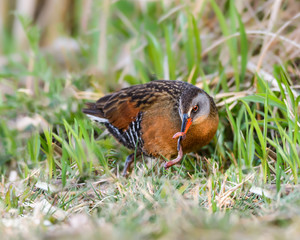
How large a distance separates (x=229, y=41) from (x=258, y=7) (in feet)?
2.71

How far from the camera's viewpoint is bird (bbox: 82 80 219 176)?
3164 millimetres

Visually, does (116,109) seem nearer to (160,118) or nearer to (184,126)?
(160,118)

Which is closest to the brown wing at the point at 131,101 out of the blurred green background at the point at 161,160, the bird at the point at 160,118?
the bird at the point at 160,118

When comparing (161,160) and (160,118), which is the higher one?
(160,118)

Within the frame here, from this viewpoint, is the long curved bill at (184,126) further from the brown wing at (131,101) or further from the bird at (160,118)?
the brown wing at (131,101)

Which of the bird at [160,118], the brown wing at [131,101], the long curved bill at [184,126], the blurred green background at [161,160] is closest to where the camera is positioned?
the blurred green background at [161,160]

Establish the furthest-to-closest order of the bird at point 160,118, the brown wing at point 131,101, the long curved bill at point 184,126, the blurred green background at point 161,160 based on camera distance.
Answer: the brown wing at point 131,101 → the bird at point 160,118 → the long curved bill at point 184,126 → the blurred green background at point 161,160

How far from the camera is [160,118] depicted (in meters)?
3.33

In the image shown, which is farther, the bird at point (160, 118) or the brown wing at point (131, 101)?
the brown wing at point (131, 101)

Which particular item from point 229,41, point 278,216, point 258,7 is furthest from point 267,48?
point 278,216

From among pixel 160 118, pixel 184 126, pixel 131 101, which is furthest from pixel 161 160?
pixel 131 101

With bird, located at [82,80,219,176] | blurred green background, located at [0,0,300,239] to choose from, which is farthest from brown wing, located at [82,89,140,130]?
blurred green background, located at [0,0,300,239]

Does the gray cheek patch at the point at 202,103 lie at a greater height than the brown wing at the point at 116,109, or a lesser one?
greater

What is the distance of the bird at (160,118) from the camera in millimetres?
3164
